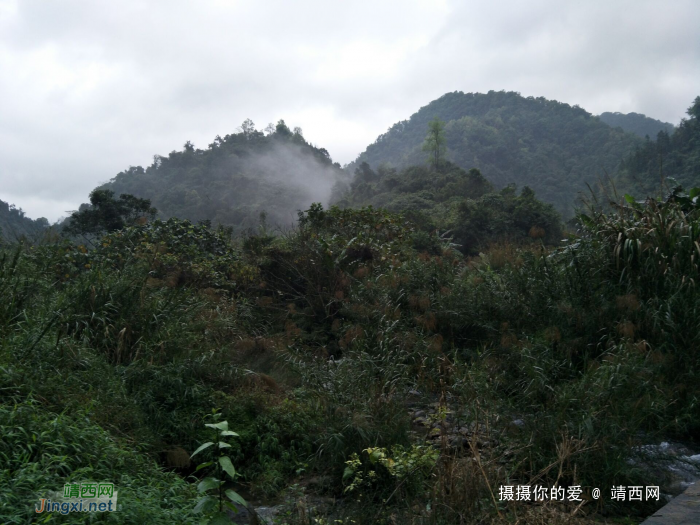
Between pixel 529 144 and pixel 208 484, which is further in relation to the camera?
pixel 529 144

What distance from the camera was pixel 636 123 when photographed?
57.6 m

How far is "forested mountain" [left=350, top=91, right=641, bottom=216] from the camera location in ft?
124

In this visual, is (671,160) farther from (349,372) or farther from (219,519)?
(219,519)

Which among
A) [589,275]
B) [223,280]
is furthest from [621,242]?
[223,280]

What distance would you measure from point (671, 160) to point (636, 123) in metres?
39.1

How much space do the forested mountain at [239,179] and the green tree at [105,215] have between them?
17.8 m

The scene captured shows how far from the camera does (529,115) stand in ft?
175

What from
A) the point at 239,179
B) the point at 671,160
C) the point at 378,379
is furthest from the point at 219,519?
the point at 239,179

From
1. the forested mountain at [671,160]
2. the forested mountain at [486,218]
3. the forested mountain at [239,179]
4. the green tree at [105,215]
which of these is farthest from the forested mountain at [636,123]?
the green tree at [105,215]

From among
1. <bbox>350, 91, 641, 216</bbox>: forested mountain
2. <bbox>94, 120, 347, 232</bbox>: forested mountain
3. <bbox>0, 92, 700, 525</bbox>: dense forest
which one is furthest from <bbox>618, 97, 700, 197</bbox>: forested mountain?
<bbox>94, 120, 347, 232</bbox>: forested mountain

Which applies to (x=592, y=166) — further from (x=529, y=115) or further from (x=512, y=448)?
(x=512, y=448)

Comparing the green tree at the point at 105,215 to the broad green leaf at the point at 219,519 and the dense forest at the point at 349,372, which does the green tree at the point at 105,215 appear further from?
the broad green leaf at the point at 219,519

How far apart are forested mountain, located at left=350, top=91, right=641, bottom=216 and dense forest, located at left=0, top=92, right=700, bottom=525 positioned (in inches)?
986

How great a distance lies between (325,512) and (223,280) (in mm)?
5811
